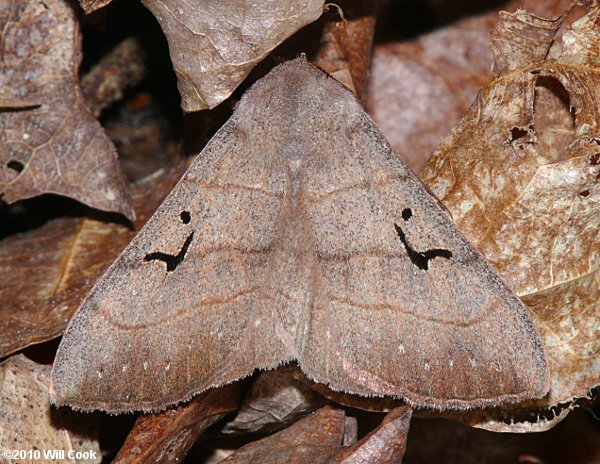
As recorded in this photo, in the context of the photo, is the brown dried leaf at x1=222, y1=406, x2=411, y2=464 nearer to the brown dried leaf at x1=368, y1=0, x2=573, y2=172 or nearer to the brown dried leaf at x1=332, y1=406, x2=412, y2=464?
the brown dried leaf at x1=332, y1=406, x2=412, y2=464

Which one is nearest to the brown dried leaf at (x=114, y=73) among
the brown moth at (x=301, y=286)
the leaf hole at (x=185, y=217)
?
the brown moth at (x=301, y=286)

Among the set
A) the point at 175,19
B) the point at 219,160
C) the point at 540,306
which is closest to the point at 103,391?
the point at 219,160

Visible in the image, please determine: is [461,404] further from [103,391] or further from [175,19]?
[175,19]

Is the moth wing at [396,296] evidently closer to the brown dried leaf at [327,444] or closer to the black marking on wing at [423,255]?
the black marking on wing at [423,255]

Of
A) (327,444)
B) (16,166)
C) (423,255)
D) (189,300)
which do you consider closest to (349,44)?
(423,255)

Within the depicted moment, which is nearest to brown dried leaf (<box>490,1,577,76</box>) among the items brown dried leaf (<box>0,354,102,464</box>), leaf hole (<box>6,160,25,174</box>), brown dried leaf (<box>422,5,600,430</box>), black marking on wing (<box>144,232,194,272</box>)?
brown dried leaf (<box>422,5,600,430</box>)

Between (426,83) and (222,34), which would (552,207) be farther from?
(222,34)
